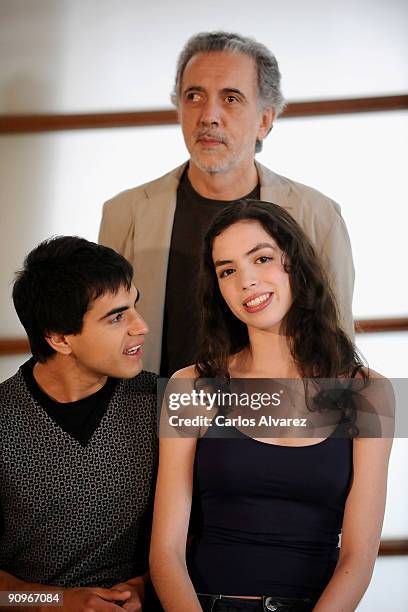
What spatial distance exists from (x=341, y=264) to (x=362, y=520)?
23.3 inches

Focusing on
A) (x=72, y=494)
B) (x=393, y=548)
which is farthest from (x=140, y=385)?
(x=393, y=548)

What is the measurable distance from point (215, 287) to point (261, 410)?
216mm

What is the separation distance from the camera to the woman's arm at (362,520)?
1338 mm

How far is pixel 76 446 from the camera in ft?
4.73

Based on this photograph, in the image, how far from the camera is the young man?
143 centimetres

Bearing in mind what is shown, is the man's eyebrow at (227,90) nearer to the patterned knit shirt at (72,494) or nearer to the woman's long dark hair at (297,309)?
the woman's long dark hair at (297,309)

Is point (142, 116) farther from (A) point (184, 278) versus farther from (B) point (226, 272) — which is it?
(B) point (226, 272)

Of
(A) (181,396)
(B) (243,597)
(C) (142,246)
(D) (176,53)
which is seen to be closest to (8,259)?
(C) (142,246)

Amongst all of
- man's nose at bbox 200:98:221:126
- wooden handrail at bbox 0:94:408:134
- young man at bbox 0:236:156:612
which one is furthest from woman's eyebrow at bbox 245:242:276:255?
wooden handrail at bbox 0:94:408:134

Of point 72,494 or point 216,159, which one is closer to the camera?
point 72,494

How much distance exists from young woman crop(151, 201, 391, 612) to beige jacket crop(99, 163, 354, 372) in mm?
310

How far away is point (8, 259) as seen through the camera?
1996mm

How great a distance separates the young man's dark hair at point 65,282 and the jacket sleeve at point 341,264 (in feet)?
1.58

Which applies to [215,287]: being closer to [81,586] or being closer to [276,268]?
[276,268]
